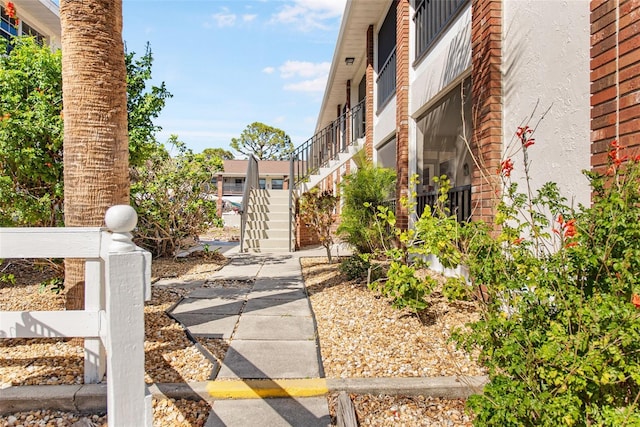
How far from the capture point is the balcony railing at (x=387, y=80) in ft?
28.5

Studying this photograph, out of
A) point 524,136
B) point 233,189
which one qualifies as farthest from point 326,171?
point 233,189

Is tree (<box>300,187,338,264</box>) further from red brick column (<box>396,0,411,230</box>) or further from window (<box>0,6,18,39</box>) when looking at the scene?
window (<box>0,6,18,39</box>)

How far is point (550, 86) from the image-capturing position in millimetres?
3514

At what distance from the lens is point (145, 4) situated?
5.62 m

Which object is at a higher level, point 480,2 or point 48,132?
point 480,2

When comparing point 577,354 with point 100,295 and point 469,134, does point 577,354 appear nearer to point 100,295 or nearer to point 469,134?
point 100,295

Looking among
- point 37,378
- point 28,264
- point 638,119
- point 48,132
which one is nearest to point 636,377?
point 638,119

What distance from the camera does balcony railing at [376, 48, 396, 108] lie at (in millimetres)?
8695

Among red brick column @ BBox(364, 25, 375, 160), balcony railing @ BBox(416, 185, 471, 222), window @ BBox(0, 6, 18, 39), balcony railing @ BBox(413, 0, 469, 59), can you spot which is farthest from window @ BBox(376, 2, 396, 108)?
window @ BBox(0, 6, 18, 39)

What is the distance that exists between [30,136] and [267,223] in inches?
265

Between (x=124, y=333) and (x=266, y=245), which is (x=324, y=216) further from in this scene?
(x=124, y=333)

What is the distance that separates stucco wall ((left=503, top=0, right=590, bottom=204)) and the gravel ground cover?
1637mm

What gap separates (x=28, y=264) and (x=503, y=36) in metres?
6.84

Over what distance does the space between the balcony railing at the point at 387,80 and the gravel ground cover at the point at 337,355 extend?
18.0 ft
